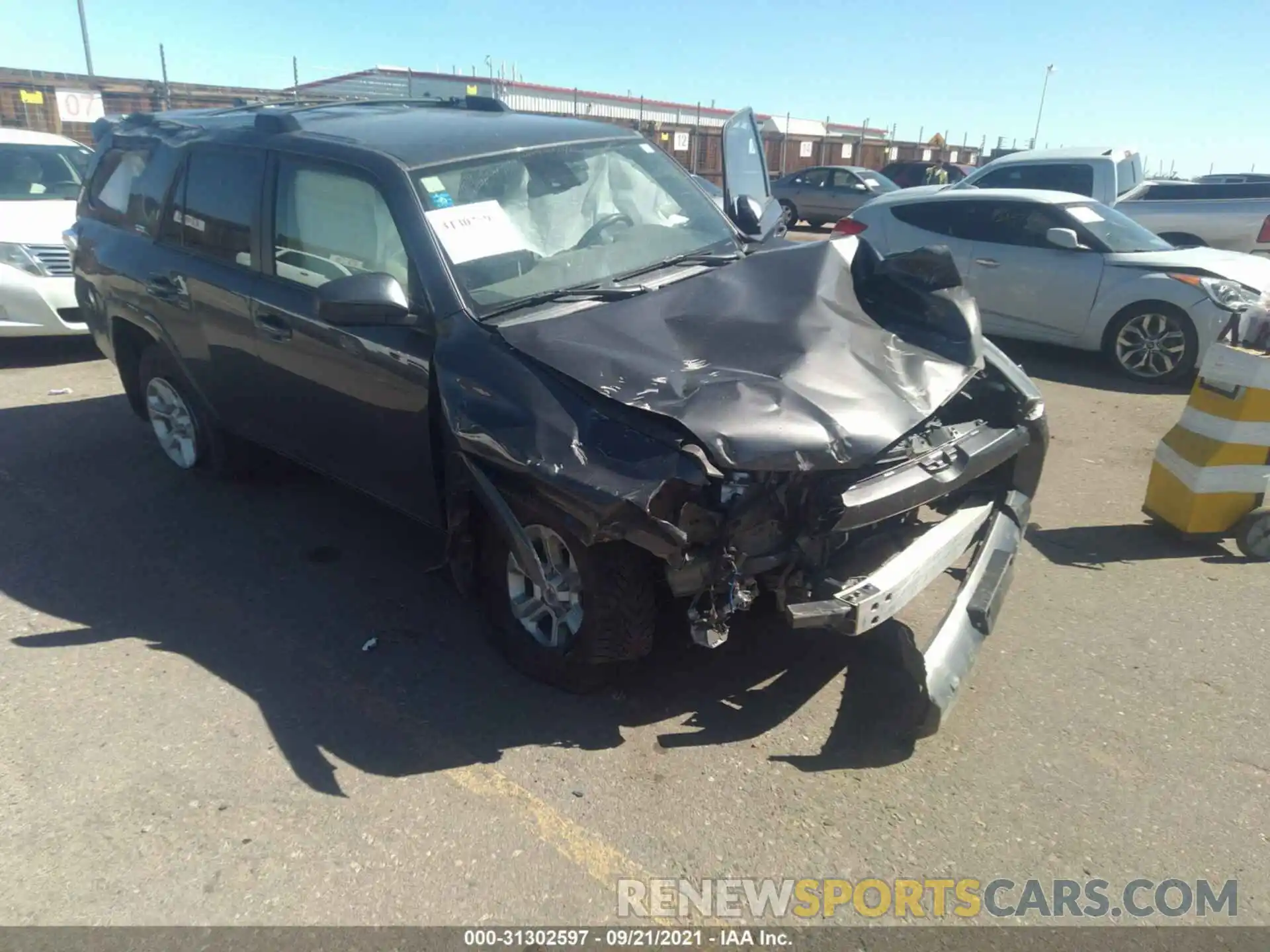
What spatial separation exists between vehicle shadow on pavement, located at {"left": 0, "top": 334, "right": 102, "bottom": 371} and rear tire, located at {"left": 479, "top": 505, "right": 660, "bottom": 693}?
657 cm

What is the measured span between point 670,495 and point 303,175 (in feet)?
8.36

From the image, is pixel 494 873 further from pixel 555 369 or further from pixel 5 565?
pixel 5 565

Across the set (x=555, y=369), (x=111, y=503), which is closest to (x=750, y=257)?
(x=555, y=369)

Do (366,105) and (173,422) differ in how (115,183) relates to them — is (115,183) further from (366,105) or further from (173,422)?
(366,105)

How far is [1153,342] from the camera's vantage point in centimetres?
779

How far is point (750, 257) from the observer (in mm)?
3955

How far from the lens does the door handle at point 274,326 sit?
4.14m

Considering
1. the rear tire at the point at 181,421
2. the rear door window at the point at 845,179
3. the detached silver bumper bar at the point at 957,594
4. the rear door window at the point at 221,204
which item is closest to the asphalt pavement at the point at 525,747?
the detached silver bumper bar at the point at 957,594

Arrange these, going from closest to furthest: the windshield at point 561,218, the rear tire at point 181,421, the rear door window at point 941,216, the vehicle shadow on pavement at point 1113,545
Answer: the windshield at point 561,218
the vehicle shadow on pavement at point 1113,545
the rear tire at point 181,421
the rear door window at point 941,216

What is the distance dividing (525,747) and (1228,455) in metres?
3.75

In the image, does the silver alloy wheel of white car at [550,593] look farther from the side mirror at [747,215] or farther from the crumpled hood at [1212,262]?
the crumpled hood at [1212,262]

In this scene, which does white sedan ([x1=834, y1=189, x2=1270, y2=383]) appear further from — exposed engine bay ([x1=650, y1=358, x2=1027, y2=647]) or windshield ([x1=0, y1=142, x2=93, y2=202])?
windshield ([x1=0, y1=142, x2=93, y2=202])

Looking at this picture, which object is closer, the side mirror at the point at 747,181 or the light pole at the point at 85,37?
the side mirror at the point at 747,181

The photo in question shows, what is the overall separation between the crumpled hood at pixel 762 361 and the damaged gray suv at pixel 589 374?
0.01 m
